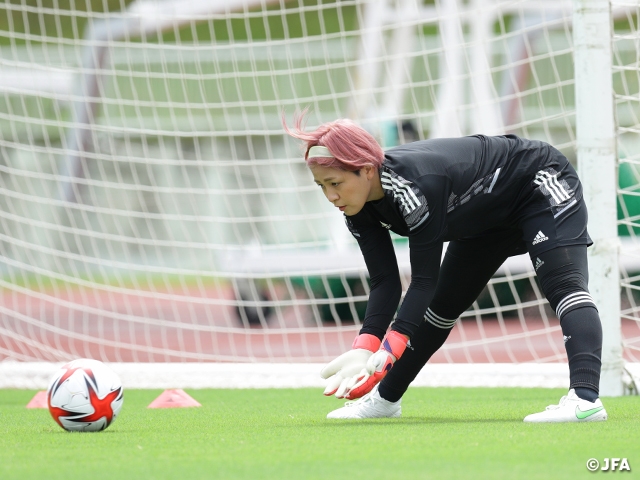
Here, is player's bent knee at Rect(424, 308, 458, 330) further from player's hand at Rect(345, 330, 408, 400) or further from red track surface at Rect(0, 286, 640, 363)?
red track surface at Rect(0, 286, 640, 363)

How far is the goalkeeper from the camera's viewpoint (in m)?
3.28

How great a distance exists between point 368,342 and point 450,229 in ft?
1.71

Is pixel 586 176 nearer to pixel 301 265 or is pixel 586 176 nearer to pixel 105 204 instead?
pixel 301 265

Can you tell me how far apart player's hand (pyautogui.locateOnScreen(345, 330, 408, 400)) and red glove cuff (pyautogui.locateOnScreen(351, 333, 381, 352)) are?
12cm

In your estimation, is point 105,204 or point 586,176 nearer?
point 586,176

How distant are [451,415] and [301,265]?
5232 millimetres

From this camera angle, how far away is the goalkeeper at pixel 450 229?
3275 millimetres

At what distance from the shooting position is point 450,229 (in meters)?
3.56

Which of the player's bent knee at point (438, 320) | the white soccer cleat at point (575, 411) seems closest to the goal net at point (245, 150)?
the player's bent knee at point (438, 320)

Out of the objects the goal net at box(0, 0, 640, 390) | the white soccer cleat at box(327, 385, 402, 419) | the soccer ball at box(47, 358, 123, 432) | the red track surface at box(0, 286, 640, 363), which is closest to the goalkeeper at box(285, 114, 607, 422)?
the white soccer cleat at box(327, 385, 402, 419)

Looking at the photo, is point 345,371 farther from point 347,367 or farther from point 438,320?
point 438,320

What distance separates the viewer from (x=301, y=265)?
30.7ft

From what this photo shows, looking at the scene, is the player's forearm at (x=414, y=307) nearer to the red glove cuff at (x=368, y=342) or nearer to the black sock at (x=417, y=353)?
the red glove cuff at (x=368, y=342)

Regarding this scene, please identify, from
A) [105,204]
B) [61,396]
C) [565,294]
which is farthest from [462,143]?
[105,204]
